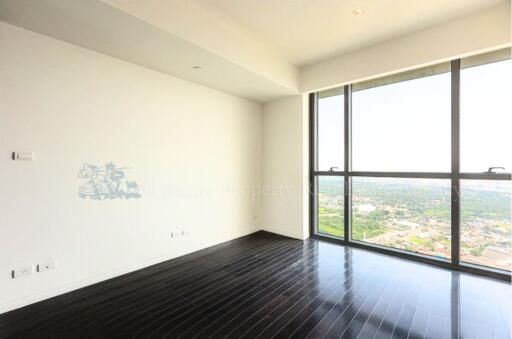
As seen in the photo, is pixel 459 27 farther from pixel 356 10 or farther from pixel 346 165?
pixel 346 165

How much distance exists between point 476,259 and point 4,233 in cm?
527

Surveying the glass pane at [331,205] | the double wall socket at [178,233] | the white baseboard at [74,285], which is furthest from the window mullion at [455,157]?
the white baseboard at [74,285]

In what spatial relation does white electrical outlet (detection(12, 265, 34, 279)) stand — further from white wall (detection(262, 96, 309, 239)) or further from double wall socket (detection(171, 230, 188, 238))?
white wall (detection(262, 96, 309, 239))

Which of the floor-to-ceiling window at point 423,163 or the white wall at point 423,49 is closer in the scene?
the white wall at point 423,49

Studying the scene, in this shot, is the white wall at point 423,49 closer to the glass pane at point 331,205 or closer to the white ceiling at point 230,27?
the white ceiling at point 230,27

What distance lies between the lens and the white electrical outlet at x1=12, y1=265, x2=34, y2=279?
2.20 metres

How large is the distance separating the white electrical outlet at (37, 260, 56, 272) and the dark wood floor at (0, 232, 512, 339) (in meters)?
0.32

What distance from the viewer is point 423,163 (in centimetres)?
336

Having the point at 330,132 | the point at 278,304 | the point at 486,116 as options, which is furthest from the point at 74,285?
the point at 486,116

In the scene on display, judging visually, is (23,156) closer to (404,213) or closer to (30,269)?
(30,269)

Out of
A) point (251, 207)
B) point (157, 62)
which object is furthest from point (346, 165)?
point (157, 62)

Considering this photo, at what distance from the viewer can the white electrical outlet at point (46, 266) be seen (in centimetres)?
233

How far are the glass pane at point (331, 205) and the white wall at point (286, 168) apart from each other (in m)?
0.27

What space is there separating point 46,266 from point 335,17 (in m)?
4.23
